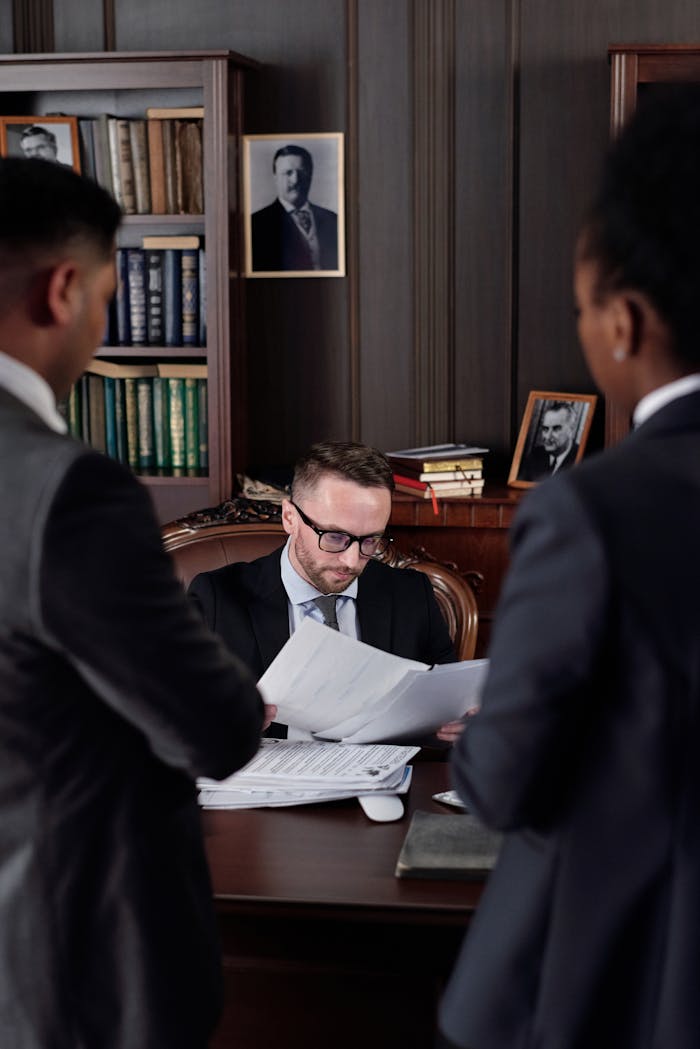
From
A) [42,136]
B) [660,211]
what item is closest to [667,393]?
[660,211]

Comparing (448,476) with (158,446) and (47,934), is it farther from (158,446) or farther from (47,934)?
(47,934)

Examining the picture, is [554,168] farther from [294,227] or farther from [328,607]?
[328,607]

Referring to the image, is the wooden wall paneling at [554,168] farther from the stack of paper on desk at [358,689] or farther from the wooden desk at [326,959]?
the wooden desk at [326,959]

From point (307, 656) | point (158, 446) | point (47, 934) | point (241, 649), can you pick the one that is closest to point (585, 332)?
point (47, 934)

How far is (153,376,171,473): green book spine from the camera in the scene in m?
3.76

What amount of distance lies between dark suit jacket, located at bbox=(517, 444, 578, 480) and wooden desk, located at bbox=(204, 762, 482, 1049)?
7.25 feet

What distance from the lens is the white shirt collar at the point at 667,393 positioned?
0.96 m

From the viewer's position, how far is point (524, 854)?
1.02 m

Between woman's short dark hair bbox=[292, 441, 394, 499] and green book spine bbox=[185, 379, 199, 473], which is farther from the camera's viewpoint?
green book spine bbox=[185, 379, 199, 473]

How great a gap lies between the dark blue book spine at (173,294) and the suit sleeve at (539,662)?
9.47ft

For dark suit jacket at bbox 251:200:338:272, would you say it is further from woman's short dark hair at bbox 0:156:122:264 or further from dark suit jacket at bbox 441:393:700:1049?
dark suit jacket at bbox 441:393:700:1049

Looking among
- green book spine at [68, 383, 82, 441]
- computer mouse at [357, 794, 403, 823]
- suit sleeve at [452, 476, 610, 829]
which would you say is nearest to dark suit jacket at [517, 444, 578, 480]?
green book spine at [68, 383, 82, 441]

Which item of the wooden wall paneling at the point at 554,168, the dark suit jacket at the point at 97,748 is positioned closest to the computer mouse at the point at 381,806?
the dark suit jacket at the point at 97,748

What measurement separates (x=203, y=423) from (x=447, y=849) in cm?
242
